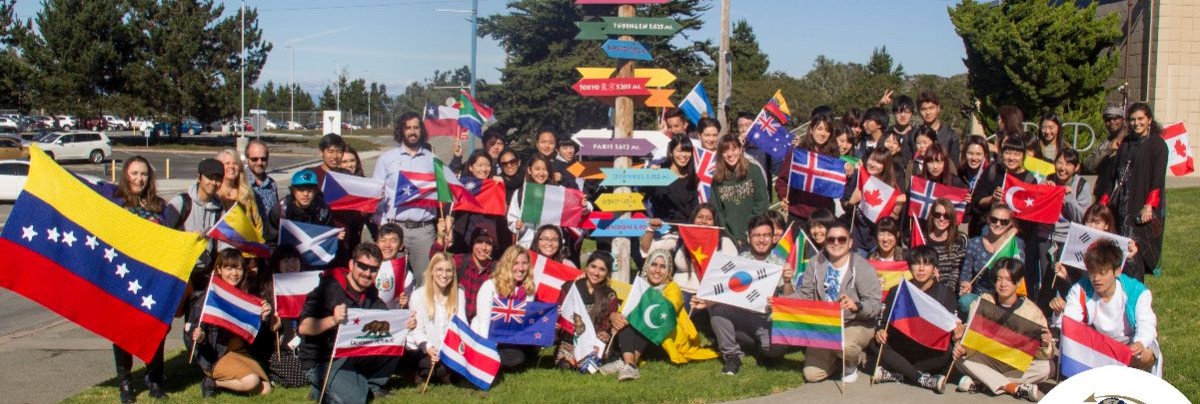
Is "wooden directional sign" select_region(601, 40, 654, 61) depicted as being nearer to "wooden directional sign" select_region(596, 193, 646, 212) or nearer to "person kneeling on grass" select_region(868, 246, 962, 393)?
"wooden directional sign" select_region(596, 193, 646, 212)

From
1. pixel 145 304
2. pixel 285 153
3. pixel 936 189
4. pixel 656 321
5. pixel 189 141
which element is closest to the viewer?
pixel 145 304

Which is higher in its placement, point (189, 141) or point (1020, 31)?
point (1020, 31)

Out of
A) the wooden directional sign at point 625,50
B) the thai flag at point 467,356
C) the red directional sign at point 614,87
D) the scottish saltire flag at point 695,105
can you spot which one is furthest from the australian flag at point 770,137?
the thai flag at point 467,356

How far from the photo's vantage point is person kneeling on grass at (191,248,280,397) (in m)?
7.63

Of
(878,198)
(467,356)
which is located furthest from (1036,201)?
(467,356)

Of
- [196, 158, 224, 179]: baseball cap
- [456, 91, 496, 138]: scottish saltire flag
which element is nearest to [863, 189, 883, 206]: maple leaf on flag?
[456, 91, 496, 138]: scottish saltire flag

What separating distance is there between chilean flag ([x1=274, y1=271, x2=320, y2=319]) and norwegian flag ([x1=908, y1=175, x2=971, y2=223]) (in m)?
4.95

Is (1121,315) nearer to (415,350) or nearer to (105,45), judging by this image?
(415,350)

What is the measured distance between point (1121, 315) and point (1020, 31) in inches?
740

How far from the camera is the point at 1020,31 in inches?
968

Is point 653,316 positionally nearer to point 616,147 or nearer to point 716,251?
point 716,251

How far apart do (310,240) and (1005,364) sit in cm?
514

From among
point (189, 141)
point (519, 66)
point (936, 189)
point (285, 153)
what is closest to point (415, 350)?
point (936, 189)

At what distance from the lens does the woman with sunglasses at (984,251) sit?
8.46m
